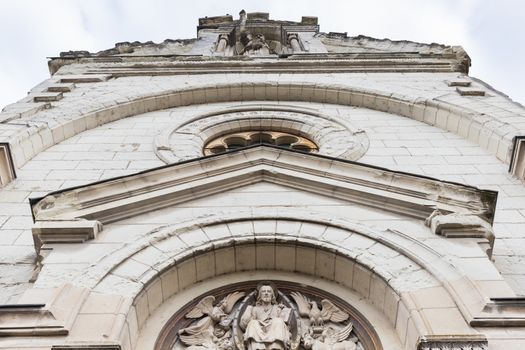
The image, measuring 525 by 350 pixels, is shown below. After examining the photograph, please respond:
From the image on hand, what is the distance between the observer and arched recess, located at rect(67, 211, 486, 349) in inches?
239

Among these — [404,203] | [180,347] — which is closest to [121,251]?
[180,347]

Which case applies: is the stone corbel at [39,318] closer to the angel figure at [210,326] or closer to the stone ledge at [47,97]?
the angel figure at [210,326]

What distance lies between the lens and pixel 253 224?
7367mm

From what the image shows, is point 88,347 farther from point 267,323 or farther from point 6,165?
point 6,165

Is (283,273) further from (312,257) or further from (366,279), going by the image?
(366,279)

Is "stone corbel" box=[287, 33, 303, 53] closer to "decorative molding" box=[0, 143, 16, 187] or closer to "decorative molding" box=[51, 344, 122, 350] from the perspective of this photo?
"decorative molding" box=[0, 143, 16, 187]

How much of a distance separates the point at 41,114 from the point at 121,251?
6564 mm

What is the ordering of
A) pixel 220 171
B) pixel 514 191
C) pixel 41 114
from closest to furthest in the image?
pixel 220 171
pixel 514 191
pixel 41 114

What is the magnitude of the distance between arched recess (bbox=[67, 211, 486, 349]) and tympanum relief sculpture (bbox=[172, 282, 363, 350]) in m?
0.36

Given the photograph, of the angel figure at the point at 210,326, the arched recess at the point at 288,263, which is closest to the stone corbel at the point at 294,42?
the arched recess at the point at 288,263

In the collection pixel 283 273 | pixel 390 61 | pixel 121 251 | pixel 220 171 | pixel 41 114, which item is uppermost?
pixel 390 61

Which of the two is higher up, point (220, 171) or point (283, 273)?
point (220, 171)

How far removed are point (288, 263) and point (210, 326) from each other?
126 centimetres

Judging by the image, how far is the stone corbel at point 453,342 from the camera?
5.40m
